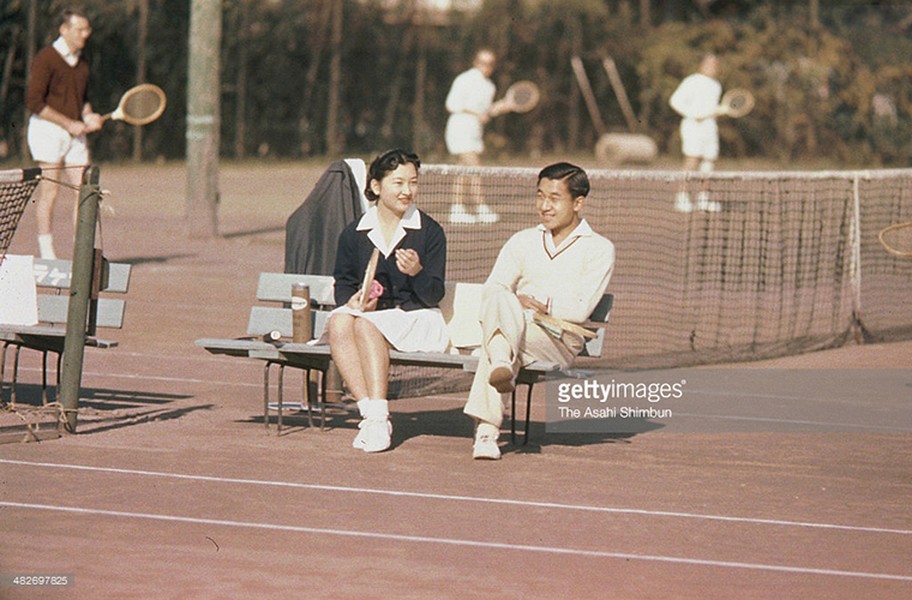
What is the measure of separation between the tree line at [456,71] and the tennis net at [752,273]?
1047 cm

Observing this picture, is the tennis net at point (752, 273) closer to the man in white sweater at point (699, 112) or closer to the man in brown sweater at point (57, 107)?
the man in brown sweater at point (57, 107)

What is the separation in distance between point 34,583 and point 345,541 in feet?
3.80

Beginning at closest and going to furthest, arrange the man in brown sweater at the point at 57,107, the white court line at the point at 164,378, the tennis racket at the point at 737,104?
the white court line at the point at 164,378
the man in brown sweater at the point at 57,107
the tennis racket at the point at 737,104

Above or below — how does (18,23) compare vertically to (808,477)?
above

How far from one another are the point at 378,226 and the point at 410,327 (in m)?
0.55

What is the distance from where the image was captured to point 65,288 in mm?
9266

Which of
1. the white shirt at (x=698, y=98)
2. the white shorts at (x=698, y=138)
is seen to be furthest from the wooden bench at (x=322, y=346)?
the white shirt at (x=698, y=98)

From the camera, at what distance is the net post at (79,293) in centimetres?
816

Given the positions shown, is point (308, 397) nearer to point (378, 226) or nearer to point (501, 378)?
point (378, 226)

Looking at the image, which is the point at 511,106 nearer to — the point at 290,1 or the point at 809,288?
the point at 809,288

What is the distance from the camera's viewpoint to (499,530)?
6.73 m

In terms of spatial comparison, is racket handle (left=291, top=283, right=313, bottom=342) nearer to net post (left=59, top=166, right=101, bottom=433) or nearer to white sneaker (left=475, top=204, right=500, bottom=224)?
net post (left=59, top=166, right=101, bottom=433)

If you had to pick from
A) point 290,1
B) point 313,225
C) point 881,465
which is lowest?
point 881,465

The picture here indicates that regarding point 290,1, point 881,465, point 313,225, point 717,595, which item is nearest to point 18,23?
point 290,1
